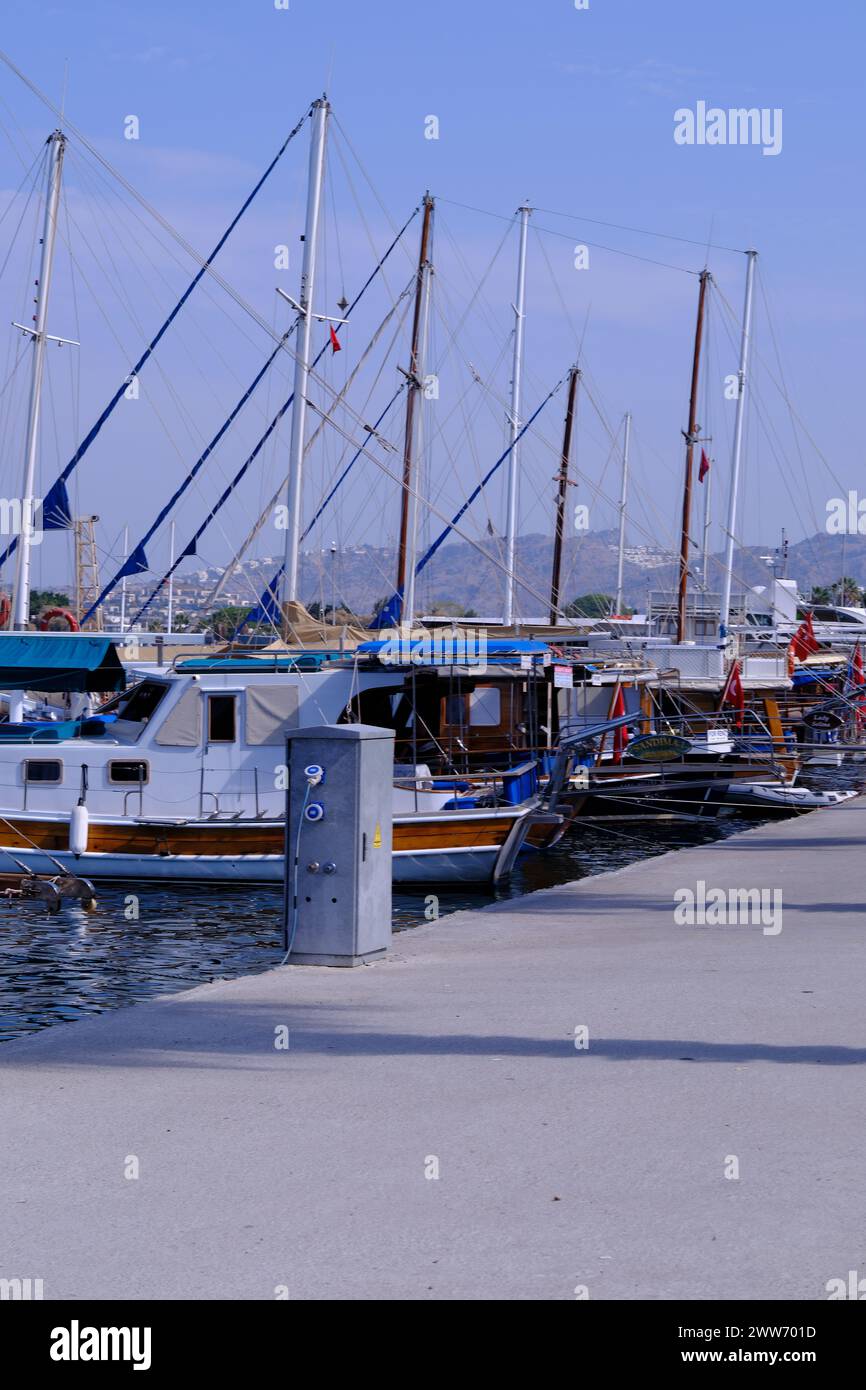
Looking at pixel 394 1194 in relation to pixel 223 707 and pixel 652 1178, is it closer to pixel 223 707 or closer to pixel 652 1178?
pixel 652 1178

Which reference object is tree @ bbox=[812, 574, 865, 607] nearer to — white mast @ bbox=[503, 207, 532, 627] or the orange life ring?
white mast @ bbox=[503, 207, 532, 627]

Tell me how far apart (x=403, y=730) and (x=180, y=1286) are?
18.2 m

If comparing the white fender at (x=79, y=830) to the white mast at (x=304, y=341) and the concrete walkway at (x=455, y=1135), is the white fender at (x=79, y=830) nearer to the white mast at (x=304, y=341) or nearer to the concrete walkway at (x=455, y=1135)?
the white mast at (x=304, y=341)

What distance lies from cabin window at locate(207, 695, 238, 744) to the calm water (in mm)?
2235

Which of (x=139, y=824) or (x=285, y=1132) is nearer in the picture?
(x=285, y=1132)

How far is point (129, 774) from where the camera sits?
22078mm

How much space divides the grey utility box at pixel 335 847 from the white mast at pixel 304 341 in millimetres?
15941

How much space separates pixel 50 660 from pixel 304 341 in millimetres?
8059

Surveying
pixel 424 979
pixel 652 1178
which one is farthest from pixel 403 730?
pixel 652 1178

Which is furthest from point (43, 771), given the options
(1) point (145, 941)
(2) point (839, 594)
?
(2) point (839, 594)

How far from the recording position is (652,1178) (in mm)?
5484

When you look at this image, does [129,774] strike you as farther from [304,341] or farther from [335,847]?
[335,847]

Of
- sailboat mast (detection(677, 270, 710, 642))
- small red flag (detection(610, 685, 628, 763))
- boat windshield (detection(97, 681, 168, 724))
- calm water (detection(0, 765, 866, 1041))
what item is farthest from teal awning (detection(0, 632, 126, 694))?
sailboat mast (detection(677, 270, 710, 642))

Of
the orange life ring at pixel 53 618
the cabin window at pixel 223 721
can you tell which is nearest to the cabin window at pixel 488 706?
the cabin window at pixel 223 721
